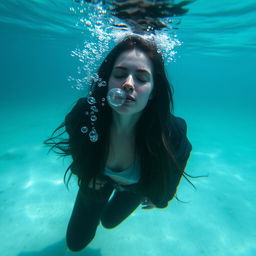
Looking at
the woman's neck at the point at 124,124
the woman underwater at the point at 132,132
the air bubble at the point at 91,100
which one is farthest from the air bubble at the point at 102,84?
the woman's neck at the point at 124,124

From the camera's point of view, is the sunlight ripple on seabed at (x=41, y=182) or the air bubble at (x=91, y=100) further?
the sunlight ripple on seabed at (x=41, y=182)

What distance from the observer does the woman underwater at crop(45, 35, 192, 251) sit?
2834 millimetres

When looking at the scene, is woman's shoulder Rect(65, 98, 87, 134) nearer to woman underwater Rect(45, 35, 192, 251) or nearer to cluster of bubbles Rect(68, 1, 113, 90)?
woman underwater Rect(45, 35, 192, 251)

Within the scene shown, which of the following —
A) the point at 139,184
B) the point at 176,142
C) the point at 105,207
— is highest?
the point at 176,142

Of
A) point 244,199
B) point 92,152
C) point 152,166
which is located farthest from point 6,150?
point 244,199

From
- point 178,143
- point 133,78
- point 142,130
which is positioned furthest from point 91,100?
point 178,143

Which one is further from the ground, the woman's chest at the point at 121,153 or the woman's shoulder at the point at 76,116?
the woman's shoulder at the point at 76,116

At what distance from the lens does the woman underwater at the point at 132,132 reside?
112 inches

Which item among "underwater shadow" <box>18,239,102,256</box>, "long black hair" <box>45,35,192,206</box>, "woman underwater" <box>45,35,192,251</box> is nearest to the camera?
"woman underwater" <box>45,35,192,251</box>

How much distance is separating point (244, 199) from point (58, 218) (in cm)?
526

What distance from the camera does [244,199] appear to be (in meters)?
6.32

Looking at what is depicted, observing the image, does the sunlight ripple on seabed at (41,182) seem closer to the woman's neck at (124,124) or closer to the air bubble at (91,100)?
the woman's neck at (124,124)

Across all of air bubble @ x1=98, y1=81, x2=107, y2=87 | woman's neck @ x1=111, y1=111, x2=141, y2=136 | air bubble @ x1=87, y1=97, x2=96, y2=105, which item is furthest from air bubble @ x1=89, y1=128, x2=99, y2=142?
air bubble @ x1=98, y1=81, x2=107, y2=87

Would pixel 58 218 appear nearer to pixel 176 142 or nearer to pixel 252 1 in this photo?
pixel 176 142
